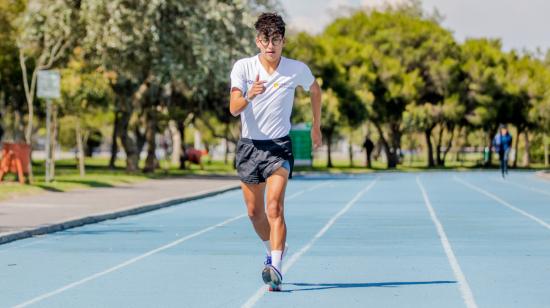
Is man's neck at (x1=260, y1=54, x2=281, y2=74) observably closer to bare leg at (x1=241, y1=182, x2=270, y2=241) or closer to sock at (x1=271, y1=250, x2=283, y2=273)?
bare leg at (x1=241, y1=182, x2=270, y2=241)

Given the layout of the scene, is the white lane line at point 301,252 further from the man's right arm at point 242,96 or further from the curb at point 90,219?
the curb at point 90,219

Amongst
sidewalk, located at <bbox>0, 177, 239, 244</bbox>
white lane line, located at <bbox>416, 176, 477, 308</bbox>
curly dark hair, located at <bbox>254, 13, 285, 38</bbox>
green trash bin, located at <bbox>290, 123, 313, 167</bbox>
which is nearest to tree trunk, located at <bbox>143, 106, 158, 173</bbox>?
green trash bin, located at <bbox>290, 123, 313, 167</bbox>

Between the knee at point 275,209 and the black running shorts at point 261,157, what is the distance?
26cm

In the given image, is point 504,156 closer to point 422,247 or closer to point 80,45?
point 80,45

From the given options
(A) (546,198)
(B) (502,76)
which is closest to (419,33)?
(B) (502,76)

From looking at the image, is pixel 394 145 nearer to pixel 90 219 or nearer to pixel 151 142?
pixel 151 142

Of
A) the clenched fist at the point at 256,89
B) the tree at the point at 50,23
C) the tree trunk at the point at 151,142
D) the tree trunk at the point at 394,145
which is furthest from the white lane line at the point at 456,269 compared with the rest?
the tree trunk at the point at 394,145

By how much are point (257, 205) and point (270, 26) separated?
166 cm

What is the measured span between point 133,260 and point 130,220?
7709 millimetres

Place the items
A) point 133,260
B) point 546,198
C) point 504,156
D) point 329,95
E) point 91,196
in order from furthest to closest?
point 329,95 < point 504,156 < point 546,198 < point 91,196 < point 133,260

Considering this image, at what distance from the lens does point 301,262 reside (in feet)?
43.5

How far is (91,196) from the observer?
27.9m

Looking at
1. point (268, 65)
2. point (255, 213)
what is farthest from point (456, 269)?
point (268, 65)

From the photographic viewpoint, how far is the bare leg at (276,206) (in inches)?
407
